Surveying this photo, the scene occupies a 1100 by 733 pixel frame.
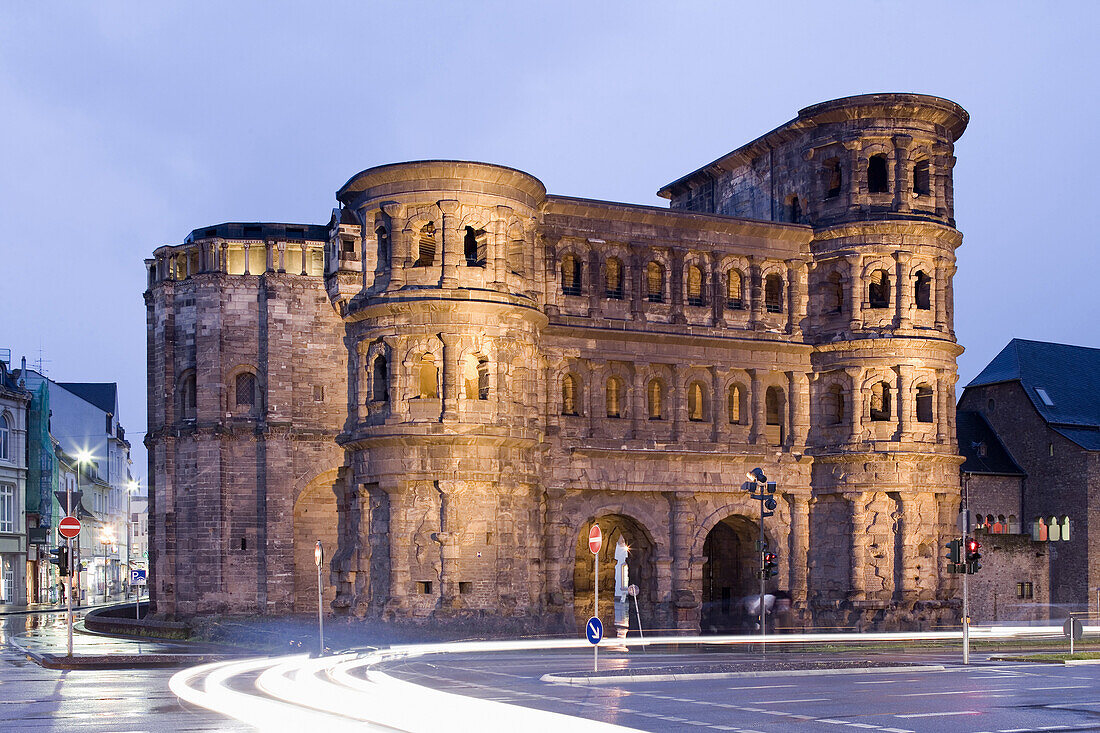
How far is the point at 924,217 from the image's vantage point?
52.9 meters

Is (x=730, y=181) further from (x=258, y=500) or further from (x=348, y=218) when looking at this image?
(x=258, y=500)

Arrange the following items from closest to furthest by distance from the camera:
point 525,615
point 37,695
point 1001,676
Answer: point 37,695
point 1001,676
point 525,615

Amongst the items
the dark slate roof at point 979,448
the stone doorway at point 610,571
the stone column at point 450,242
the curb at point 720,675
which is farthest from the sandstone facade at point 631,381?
the curb at point 720,675

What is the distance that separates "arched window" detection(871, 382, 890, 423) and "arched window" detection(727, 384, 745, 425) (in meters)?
5.02

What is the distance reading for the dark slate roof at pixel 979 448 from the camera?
210 feet

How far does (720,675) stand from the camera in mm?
29328

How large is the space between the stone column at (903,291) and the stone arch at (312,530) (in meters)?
22.2

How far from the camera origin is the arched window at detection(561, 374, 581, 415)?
165 feet

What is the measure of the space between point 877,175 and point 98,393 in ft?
254

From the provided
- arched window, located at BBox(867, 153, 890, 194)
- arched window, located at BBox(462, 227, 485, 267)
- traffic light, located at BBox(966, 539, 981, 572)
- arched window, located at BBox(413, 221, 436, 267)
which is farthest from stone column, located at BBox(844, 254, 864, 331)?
traffic light, located at BBox(966, 539, 981, 572)

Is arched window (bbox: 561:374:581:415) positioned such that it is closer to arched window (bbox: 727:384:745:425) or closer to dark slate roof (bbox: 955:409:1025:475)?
arched window (bbox: 727:384:745:425)

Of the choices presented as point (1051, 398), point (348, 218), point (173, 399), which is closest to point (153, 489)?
point (173, 399)

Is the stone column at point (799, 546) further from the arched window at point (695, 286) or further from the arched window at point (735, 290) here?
the arched window at point (695, 286)

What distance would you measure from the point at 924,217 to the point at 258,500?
27.7m
